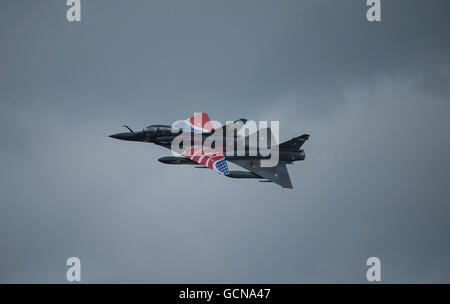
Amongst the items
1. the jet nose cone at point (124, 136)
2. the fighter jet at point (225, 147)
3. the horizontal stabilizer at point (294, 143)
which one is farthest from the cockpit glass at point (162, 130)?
the horizontal stabilizer at point (294, 143)

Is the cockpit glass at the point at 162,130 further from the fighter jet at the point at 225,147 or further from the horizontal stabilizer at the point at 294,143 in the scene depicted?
the horizontal stabilizer at the point at 294,143

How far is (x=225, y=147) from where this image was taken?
5866cm

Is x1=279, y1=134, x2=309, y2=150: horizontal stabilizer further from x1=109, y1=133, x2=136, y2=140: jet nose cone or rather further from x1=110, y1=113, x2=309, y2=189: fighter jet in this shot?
x1=109, y1=133, x2=136, y2=140: jet nose cone

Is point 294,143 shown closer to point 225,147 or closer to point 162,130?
point 225,147

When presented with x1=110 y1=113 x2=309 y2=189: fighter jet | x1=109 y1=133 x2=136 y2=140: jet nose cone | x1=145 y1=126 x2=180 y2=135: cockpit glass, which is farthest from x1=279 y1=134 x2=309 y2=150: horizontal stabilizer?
x1=109 y1=133 x2=136 y2=140: jet nose cone

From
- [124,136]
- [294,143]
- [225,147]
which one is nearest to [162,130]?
[124,136]

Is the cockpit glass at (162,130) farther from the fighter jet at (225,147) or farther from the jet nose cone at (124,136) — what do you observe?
the jet nose cone at (124,136)

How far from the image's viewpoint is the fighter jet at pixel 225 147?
58.2 m

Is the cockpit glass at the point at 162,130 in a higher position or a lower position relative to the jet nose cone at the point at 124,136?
higher

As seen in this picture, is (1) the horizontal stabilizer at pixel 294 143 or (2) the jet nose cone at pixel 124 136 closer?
(2) the jet nose cone at pixel 124 136

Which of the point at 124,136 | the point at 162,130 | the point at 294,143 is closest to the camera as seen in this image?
the point at 124,136
